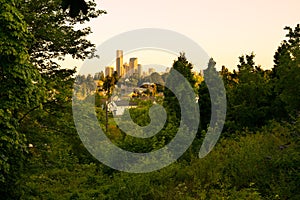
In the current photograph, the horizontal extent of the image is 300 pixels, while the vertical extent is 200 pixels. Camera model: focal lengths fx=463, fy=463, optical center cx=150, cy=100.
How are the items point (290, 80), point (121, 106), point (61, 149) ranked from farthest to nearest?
1. point (121, 106)
2. point (290, 80)
3. point (61, 149)

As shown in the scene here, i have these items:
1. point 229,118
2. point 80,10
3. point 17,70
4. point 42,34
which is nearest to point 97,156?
point 42,34

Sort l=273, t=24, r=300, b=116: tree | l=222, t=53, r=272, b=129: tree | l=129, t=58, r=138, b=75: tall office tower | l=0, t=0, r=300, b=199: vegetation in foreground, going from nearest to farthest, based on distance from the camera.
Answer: l=0, t=0, r=300, b=199: vegetation in foreground → l=273, t=24, r=300, b=116: tree → l=222, t=53, r=272, b=129: tree → l=129, t=58, r=138, b=75: tall office tower

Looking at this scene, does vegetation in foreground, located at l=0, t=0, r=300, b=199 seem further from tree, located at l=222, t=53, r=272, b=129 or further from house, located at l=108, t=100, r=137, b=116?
house, located at l=108, t=100, r=137, b=116

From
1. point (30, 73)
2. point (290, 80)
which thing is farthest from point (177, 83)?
point (30, 73)

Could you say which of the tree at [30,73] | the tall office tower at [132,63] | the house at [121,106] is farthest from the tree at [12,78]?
the house at [121,106]

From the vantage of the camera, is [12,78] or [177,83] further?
[177,83]

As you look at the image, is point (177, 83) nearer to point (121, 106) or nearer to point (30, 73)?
point (121, 106)

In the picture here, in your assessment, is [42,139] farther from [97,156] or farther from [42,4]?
[97,156]

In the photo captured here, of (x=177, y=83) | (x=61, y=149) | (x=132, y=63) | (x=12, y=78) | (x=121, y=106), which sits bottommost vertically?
(x=61, y=149)

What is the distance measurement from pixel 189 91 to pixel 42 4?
90.0 ft

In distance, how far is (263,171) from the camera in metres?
17.3

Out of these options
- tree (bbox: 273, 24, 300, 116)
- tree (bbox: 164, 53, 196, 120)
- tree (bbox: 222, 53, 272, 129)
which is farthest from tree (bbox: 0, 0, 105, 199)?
tree (bbox: 164, 53, 196, 120)

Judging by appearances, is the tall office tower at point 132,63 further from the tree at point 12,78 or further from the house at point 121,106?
the tree at point 12,78

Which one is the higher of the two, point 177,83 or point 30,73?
point 177,83
